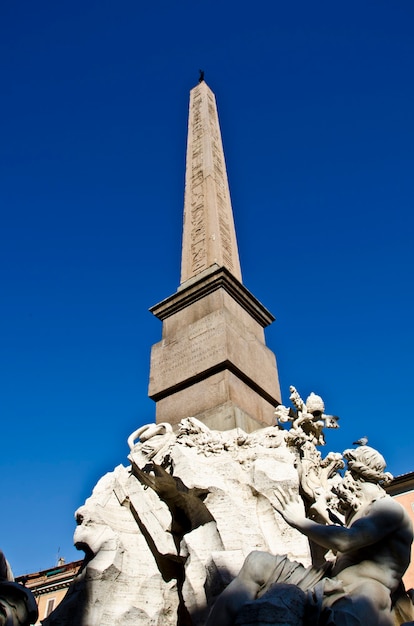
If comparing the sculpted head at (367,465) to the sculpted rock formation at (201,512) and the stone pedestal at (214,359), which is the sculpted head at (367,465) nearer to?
the sculpted rock formation at (201,512)

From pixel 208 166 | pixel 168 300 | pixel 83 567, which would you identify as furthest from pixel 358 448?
pixel 208 166

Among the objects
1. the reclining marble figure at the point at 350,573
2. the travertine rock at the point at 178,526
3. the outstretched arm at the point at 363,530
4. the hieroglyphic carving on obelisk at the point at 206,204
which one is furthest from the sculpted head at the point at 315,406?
the hieroglyphic carving on obelisk at the point at 206,204

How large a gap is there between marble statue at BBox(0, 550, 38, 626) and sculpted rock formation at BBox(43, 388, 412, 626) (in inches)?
40.9

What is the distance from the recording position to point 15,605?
357cm

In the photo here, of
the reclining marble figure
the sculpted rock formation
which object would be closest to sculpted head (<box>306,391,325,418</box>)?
the sculpted rock formation

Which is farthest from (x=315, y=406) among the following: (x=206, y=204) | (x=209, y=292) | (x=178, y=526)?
(x=206, y=204)

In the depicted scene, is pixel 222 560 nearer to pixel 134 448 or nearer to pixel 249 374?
pixel 134 448

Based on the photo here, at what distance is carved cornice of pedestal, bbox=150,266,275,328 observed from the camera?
22.9 feet

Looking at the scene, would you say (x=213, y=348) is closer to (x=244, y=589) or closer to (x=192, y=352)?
(x=192, y=352)

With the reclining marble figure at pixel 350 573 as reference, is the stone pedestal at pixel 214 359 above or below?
above

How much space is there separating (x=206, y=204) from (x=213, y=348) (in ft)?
12.1

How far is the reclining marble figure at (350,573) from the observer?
2668 mm

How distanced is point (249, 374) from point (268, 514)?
2.09 metres

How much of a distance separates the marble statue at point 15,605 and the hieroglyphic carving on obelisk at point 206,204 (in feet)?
16.2
